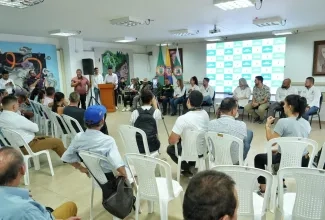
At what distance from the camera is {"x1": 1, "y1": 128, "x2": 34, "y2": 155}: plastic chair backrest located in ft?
9.92

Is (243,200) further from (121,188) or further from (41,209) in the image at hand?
(41,209)

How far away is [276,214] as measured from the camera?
1.79 metres

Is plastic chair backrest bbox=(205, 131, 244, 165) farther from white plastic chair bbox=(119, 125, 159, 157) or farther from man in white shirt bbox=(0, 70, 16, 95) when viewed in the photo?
man in white shirt bbox=(0, 70, 16, 95)

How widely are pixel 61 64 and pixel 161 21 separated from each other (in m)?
4.36

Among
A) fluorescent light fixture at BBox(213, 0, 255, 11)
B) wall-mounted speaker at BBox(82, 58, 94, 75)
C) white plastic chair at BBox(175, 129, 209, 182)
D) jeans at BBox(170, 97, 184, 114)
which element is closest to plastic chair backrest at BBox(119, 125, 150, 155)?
white plastic chair at BBox(175, 129, 209, 182)

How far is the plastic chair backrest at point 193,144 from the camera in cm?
271

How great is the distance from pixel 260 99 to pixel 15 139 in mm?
5476

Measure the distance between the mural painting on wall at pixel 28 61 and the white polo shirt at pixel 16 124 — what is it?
162 inches

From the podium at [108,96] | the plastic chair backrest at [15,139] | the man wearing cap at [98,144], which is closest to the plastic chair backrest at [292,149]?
the man wearing cap at [98,144]

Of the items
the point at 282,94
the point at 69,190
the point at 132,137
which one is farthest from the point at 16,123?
the point at 282,94

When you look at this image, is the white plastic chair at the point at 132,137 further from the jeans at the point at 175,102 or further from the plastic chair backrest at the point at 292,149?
the jeans at the point at 175,102

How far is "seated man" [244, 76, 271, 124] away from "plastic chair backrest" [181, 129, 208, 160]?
3.98 metres

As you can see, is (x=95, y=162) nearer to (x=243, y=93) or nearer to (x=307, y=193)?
(x=307, y=193)

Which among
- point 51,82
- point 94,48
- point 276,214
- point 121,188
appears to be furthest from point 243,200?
point 94,48
